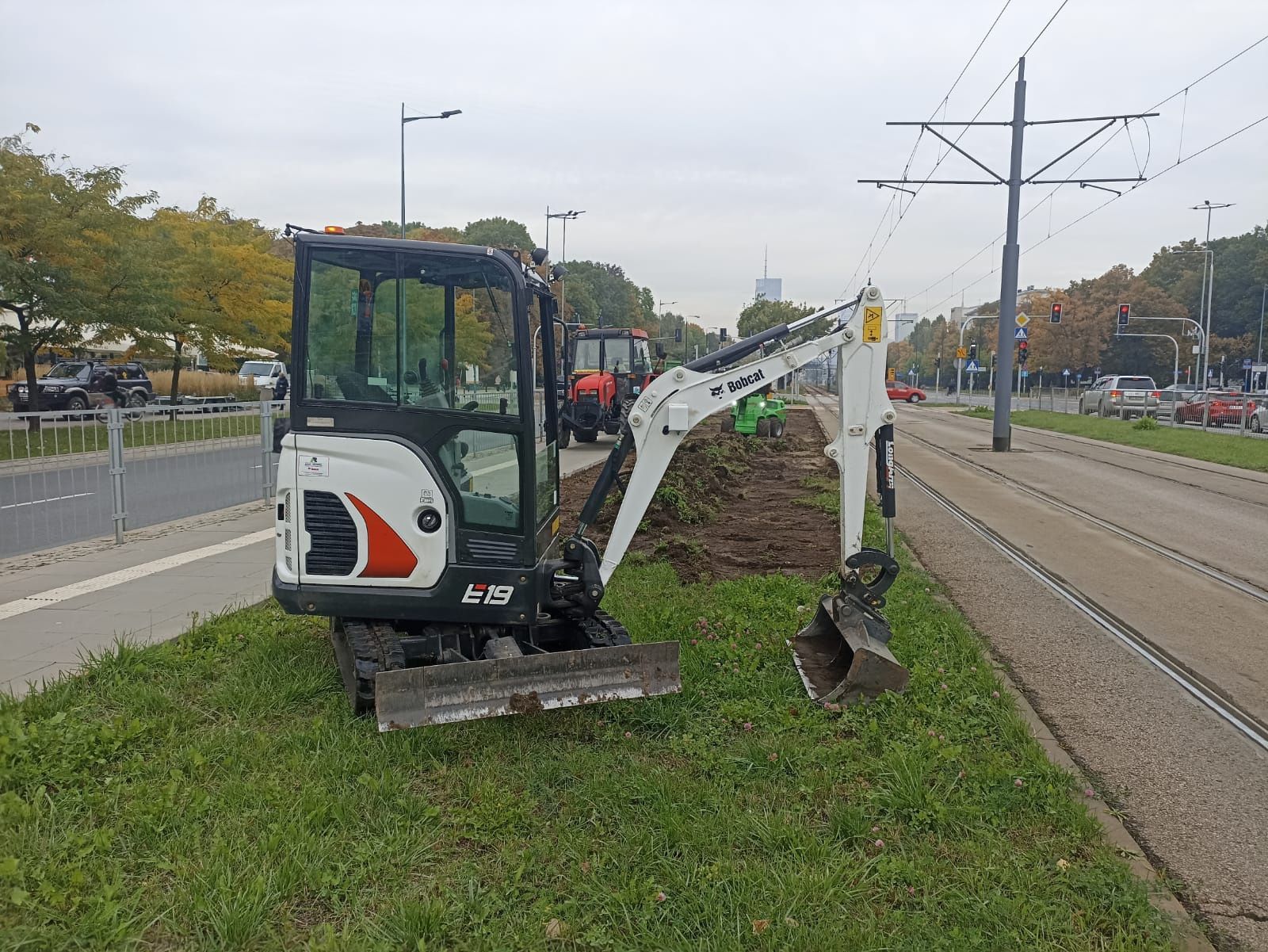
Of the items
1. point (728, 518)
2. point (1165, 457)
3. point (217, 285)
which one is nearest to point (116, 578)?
point (728, 518)

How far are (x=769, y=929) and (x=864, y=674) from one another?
2163 mm

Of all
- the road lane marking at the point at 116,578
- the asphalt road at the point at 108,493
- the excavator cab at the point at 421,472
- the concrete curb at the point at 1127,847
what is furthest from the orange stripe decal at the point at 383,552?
the asphalt road at the point at 108,493

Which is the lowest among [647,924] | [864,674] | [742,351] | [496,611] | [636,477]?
[647,924]

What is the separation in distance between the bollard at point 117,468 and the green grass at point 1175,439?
18.7 m

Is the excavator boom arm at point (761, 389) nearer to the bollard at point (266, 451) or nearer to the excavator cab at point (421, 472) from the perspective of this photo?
the excavator cab at point (421, 472)

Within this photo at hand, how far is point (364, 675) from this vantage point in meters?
4.71

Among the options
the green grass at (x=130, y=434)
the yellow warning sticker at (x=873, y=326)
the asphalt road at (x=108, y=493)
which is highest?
the yellow warning sticker at (x=873, y=326)

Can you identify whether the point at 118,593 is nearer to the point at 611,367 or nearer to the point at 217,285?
the point at 611,367

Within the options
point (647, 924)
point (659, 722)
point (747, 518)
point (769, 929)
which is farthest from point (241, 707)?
point (747, 518)

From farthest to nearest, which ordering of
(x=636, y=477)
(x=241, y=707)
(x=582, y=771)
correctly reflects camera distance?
(x=636, y=477), (x=241, y=707), (x=582, y=771)

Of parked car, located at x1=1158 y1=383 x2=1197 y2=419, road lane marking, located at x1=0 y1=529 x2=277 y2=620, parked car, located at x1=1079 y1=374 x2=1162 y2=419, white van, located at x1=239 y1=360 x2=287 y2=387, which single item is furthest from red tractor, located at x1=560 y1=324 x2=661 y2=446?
parked car, located at x1=1079 y1=374 x2=1162 y2=419

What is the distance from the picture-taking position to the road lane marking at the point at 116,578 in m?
7.27

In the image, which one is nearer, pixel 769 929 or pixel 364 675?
pixel 769 929

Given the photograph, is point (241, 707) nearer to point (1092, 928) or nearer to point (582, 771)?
point (582, 771)
